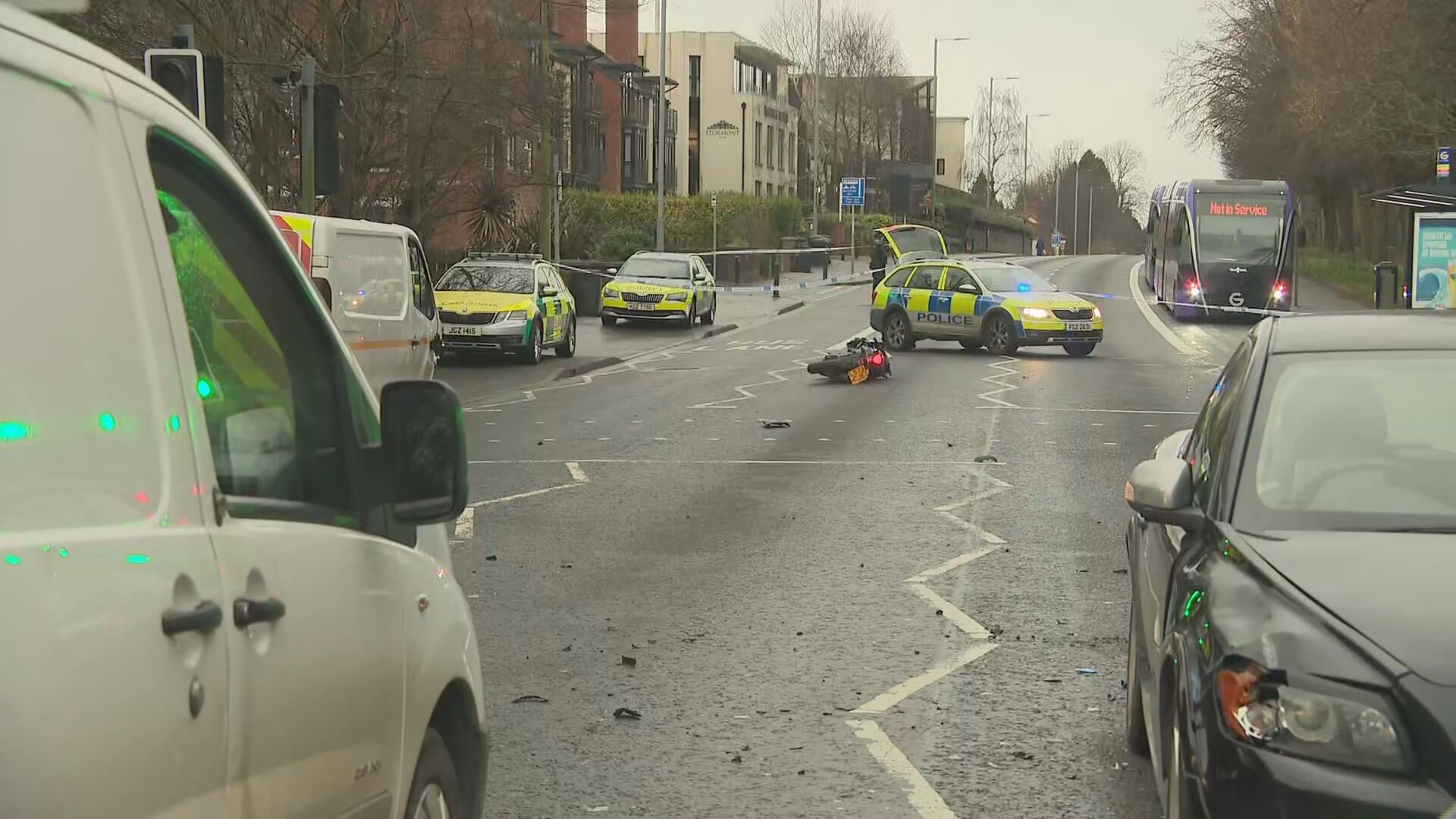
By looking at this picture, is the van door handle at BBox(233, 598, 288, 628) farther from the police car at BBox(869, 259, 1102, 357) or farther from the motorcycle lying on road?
the police car at BBox(869, 259, 1102, 357)

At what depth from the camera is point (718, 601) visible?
8.91 m

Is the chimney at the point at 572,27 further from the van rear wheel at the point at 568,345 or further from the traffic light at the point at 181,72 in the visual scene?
the traffic light at the point at 181,72

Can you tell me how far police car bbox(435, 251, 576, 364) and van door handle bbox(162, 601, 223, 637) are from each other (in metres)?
23.7

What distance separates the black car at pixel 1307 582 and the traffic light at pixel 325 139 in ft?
36.1

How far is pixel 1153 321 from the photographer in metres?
40.7

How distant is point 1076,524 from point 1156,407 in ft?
30.3

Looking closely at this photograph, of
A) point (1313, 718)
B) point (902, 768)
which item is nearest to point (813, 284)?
point (902, 768)

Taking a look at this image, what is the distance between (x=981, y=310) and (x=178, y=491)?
2796 centimetres

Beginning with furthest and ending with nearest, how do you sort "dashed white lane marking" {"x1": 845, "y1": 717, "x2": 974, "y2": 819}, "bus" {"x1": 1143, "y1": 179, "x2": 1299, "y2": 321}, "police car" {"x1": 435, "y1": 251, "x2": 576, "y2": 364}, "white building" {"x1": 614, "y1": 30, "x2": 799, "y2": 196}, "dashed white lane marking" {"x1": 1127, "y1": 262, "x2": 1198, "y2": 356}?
"white building" {"x1": 614, "y1": 30, "x2": 799, "y2": 196}
"bus" {"x1": 1143, "y1": 179, "x2": 1299, "y2": 321}
"dashed white lane marking" {"x1": 1127, "y1": 262, "x2": 1198, "y2": 356}
"police car" {"x1": 435, "y1": 251, "x2": 576, "y2": 364}
"dashed white lane marking" {"x1": 845, "y1": 717, "x2": 974, "y2": 819}

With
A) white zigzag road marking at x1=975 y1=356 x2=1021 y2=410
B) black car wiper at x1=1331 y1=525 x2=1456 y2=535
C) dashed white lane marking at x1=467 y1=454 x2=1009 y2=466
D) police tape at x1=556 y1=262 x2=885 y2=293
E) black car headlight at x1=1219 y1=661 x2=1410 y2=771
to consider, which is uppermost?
black car wiper at x1=1331 y1=525 x2=1456 y2=535

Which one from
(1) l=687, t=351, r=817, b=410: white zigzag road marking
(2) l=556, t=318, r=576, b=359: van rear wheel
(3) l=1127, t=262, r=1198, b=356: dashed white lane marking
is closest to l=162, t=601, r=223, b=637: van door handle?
(1) l=687, t=351, r=817, b=410: white zigzag road marking

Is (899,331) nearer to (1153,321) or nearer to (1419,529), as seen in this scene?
(1153,321)

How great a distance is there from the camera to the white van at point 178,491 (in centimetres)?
210

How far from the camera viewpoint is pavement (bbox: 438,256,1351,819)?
5871mm
